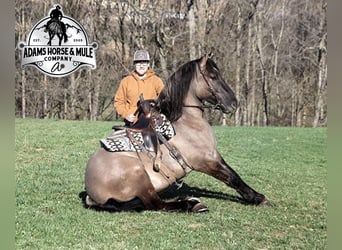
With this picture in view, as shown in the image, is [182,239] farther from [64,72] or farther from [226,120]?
[226,120]

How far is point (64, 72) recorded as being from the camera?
10.4 feet

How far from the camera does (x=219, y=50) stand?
12.6ft

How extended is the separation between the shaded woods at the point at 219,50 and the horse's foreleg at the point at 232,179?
0.79 meters

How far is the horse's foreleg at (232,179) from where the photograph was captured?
2838 millimetres

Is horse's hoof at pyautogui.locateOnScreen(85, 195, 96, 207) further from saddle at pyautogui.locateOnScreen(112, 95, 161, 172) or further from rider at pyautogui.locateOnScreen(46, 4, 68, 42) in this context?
rider at pyautogui.locateOnScreen(46, 4, 68, 42)

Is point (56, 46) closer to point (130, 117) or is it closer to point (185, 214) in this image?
point (130, 117)

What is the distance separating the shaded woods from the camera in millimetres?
3588

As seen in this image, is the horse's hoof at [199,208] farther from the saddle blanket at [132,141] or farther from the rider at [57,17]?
the rider at [57,17]

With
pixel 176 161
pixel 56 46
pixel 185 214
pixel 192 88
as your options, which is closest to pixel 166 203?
pixel 185 214

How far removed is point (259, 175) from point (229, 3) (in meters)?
1.48

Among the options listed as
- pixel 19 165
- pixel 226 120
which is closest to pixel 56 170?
pixel 19 165

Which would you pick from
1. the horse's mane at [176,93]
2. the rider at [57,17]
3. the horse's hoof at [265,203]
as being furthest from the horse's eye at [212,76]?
the rider at [57,17]

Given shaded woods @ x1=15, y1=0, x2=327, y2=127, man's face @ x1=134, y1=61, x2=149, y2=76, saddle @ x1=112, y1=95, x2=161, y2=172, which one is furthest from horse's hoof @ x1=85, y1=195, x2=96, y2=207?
shaded woods @ x1=15, y1=0, x2=327, y2=127

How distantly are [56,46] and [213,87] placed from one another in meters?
1.06
